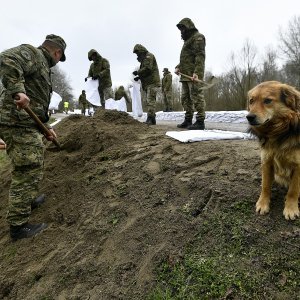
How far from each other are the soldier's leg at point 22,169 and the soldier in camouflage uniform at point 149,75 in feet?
18.3

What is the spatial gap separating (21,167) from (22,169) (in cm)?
3

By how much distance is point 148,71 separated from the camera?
30.6ft

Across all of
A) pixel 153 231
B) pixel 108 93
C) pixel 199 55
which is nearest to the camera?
pixel 153 231

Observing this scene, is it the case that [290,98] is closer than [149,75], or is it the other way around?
[290,98]

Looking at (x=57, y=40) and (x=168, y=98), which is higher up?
(x=57, y=40)

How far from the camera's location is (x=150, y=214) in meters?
3.50

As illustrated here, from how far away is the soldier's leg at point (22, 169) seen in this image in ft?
12.8

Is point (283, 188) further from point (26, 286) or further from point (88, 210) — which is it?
point (26, 286)

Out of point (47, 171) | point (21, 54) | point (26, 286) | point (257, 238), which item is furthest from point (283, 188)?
point (47, 171)

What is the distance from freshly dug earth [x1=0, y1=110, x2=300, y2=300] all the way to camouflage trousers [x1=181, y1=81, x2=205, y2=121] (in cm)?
172

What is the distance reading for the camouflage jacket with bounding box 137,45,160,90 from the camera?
9.23 m

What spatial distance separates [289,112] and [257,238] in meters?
1.10

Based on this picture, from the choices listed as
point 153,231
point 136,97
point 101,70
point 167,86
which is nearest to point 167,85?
point 167,86

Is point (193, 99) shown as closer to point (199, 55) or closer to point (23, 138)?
point (199, 55)
